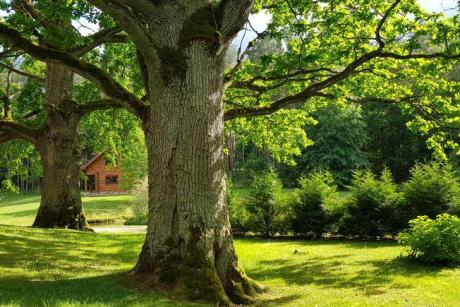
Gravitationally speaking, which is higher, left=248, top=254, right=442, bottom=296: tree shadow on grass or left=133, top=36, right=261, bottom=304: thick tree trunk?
left=133, top=36, right=261, bottom=304: thick tree trunk

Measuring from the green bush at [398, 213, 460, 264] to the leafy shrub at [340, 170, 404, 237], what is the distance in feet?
16.7

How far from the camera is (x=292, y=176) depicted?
205 ft

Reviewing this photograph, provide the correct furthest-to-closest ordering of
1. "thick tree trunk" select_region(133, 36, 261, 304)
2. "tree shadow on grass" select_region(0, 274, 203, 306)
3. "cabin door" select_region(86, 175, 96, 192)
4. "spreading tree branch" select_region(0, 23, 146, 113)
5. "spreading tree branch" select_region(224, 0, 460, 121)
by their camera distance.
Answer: "cabin door" select_region(86, 175, 96, 192)
"spreading tree branch" select_region(224, 0, 460, 121)
"spreading tree branch" select_region(0, 23, 146, 113)
"thick tree trunk" select_region(133, 36, 261, 304)
"tree shadow on grass" select_region(0, 274, 203, 306)

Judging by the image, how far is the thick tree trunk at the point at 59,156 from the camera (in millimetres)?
18438

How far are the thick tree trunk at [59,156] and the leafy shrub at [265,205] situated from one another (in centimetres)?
718

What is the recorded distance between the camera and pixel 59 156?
18.4 metres

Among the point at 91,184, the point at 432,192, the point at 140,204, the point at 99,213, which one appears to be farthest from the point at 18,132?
the point at 91,184

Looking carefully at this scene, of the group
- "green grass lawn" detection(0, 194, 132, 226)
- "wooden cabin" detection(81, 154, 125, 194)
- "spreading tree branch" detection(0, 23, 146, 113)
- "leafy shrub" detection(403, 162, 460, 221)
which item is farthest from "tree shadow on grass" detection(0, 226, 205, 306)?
"wooden cabin" detection(81, 154, 125, 194)

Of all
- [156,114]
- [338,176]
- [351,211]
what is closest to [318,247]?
[351,211]

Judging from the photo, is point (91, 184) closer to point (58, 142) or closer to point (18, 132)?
point (18, 132)

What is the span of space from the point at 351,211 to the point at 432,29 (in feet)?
29.5

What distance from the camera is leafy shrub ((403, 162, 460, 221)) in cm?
1725

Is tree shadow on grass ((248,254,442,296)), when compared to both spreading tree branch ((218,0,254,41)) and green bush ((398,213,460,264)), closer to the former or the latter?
green bush ((398,213,460,264))

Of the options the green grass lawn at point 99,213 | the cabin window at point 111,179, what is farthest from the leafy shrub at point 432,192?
the cabin window at point 111,179
